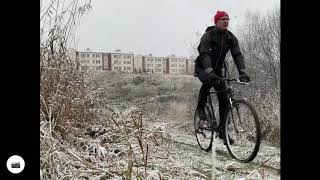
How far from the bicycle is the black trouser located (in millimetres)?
27

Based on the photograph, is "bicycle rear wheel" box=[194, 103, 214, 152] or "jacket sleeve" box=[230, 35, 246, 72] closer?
"jacket sleeve" box=[230, 35, 246, 72]

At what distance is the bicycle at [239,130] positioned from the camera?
1682 millimetres

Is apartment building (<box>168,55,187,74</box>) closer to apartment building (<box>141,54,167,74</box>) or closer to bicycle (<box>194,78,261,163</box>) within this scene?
apartment building (<box>141,54,167,74</box>)

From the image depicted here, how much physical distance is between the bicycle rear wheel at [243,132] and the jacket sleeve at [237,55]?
19 cm

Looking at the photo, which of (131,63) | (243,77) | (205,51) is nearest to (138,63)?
(131,63)

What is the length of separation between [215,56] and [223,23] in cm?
23

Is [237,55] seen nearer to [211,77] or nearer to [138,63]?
[211,77]

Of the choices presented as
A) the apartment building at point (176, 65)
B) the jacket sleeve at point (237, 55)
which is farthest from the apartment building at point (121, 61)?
the jacket sleeve at point (237, 55)

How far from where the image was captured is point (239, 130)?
1935 millimetres

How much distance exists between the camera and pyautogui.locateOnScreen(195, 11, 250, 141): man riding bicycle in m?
1.59

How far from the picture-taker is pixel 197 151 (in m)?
1.71
